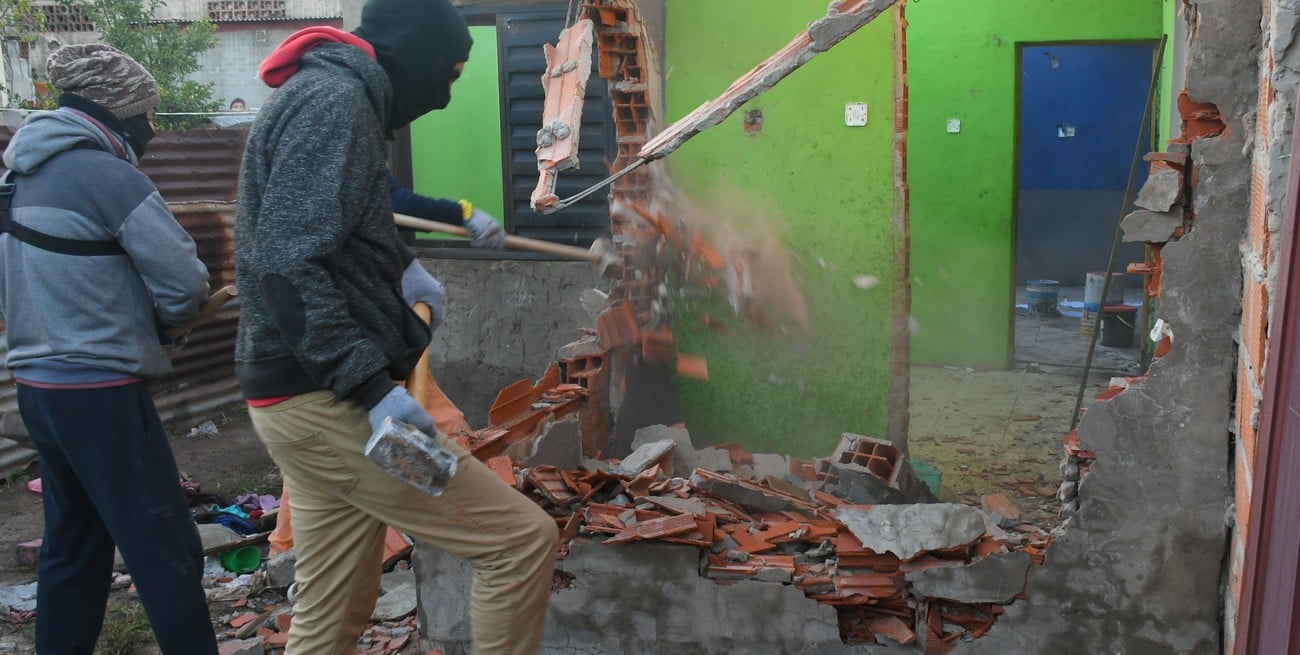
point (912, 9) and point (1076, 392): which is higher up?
point (912, 9)

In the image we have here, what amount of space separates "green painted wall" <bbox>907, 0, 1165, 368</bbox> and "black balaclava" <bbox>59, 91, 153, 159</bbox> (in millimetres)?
7692

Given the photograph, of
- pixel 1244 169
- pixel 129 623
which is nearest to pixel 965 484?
pixel 1244 169

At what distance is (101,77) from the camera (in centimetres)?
354

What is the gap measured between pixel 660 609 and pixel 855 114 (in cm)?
351

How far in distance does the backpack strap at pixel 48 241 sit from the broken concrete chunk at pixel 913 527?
2.64m

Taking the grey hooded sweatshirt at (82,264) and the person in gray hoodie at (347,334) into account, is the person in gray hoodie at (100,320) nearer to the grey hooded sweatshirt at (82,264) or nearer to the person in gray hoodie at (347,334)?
the grey hooded sweatshirt at (82,264)

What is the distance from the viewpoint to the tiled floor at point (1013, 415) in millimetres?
6824

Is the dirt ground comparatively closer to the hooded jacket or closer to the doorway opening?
the hooded jacket

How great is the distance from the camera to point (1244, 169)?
3.27m

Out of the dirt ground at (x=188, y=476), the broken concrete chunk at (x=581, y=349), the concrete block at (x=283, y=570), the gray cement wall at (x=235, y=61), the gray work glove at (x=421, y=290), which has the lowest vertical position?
the dirt ground at (x=188, y=476)

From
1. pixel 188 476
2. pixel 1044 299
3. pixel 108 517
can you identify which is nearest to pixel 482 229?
pixel 108 517

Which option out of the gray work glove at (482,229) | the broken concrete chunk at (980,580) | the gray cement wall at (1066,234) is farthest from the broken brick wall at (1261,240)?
the gray cement wall at (1066,234)

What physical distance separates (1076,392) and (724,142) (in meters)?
4.12

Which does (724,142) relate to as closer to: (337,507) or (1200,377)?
(1200,377)
